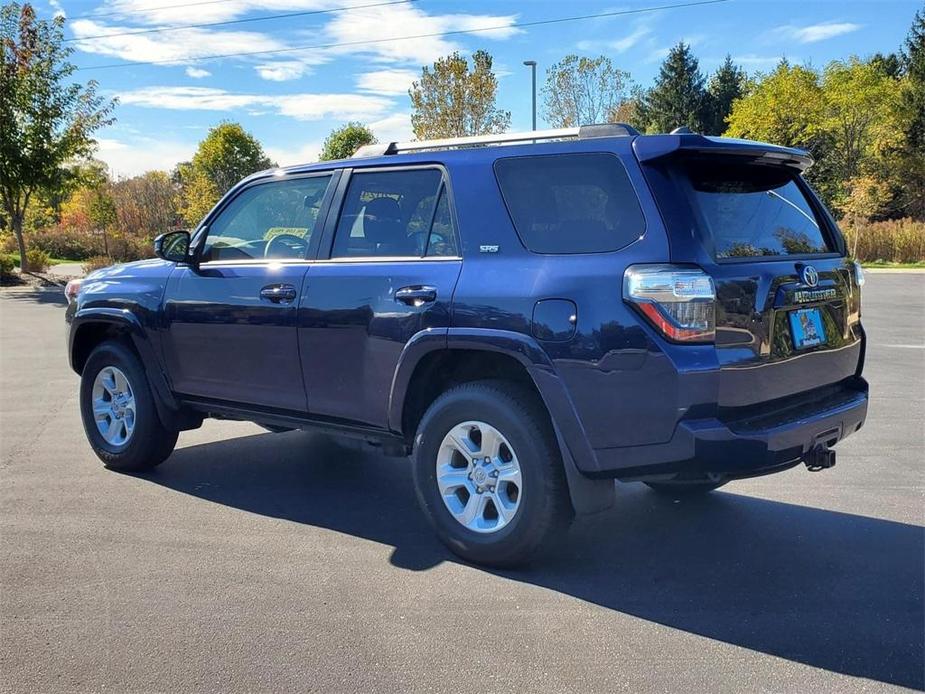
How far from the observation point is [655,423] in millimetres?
3357

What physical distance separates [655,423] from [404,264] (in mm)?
1517

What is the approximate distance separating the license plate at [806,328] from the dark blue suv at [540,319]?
0.4 inches

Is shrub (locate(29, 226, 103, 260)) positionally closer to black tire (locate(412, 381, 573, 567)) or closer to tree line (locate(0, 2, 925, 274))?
tree line (locate(0, 2, 925, 274))

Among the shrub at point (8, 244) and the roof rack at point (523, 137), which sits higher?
the roof rack at point (523, 137)

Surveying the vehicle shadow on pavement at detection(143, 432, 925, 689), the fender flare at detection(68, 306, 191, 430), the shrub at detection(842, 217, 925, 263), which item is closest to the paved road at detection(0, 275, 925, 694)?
the vehicle shadow on pavement at detection(143, 432, 925, 689)

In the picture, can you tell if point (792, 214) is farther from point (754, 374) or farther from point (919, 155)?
point (919, 155)

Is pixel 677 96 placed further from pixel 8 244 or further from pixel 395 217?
pixel 395 217

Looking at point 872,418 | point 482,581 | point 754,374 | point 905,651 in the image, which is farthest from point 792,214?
point 872,418

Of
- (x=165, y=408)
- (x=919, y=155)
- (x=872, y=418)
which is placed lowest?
(x=872, y=418)

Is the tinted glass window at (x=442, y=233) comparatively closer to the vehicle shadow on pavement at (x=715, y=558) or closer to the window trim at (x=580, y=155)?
the window trim at (x=580, y=155)

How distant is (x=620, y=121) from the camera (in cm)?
3095

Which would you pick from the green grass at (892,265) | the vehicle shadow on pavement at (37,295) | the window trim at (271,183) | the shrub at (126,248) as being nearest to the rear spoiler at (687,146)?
the window trim at (271,183)

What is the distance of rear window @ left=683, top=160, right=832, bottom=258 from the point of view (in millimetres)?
3578

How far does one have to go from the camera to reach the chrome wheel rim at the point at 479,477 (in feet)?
12.6
